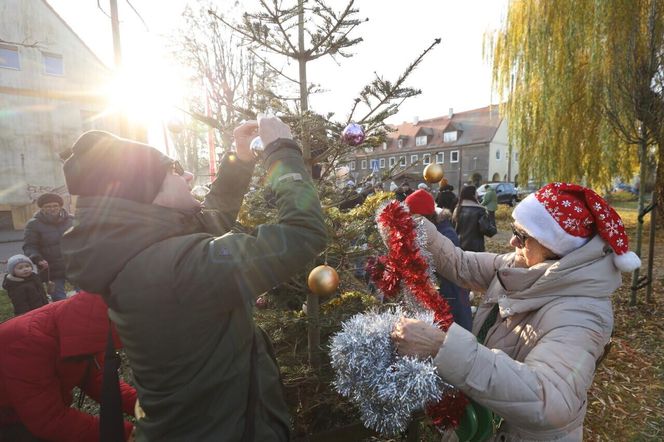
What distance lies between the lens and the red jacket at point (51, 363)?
1701 mm

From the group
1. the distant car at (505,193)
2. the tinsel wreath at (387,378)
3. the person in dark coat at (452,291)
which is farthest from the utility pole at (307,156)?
the distant car at (505,193)

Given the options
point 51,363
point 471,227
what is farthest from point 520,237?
point 471,227

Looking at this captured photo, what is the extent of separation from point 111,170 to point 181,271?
17.5 inches

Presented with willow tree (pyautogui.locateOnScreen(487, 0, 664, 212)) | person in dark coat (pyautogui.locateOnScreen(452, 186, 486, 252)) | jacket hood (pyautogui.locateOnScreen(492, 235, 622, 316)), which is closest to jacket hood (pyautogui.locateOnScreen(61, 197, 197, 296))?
jacket hood (pyautogui.locateOnScreen(492, 235, 622, 316))

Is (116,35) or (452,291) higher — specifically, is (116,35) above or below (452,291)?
above

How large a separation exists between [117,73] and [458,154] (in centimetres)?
3742

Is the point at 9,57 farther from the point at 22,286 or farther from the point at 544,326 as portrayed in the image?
the point at 544,326

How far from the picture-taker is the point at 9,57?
18297 millimetres

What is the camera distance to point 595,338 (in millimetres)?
1421

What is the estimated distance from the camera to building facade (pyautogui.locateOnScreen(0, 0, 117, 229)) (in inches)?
717

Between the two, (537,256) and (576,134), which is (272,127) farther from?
(576,134)

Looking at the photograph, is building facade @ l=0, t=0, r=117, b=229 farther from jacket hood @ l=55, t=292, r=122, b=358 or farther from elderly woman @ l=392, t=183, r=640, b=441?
elderly woman @ l=392, t=183, r=640, b=441

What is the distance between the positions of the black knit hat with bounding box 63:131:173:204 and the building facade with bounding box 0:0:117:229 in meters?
21.9

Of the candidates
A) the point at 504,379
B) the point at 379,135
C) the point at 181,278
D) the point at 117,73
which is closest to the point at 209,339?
the point at 181,278
